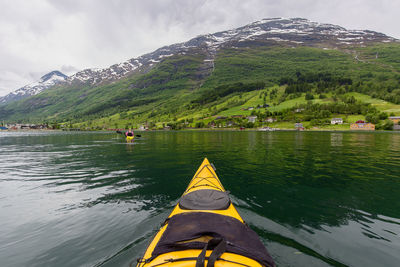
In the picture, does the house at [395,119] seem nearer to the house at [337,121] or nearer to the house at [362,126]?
the house at [362,126]

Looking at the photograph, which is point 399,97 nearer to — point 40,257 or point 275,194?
point 275,194

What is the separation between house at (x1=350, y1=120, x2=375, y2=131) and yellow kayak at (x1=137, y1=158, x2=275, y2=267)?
15129cm

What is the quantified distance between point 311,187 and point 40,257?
52.2ft

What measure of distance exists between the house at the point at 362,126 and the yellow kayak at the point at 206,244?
151 meters

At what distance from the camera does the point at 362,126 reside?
118312 mm

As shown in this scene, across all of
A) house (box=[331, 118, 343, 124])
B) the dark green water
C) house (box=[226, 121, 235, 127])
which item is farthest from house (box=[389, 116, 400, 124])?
the dark green water

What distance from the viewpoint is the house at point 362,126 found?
116 meters

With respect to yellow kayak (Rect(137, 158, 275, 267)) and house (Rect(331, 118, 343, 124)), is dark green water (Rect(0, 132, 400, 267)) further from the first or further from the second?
house (Rect(331, 118, 343, 124))

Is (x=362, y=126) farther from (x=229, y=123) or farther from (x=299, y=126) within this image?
(x=229, y=123)

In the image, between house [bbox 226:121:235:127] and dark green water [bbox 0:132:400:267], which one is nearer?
dark green water [bbox 0:132:400:267]

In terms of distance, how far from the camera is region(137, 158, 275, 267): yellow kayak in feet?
12.5

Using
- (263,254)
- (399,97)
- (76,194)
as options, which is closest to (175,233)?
(263,254)

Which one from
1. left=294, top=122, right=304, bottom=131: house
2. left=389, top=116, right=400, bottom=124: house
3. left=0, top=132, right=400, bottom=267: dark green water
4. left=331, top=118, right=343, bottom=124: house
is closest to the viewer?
left=0, top=132, right=400, bottom=267: dark green water

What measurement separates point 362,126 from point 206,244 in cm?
15487
